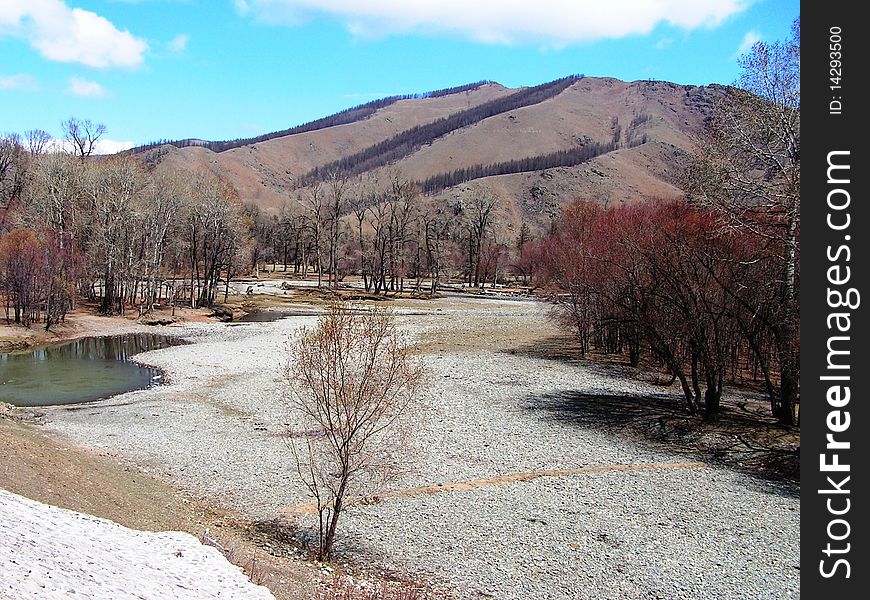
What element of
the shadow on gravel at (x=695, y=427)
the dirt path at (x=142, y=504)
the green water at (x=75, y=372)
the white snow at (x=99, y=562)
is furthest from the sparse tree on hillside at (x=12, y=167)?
the white snow at (x=99, y=562)

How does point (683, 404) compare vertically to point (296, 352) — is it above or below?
below

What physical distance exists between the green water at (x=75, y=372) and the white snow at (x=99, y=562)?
18.1 m

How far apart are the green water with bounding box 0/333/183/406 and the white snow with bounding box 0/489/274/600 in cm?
1807

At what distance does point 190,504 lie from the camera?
52.3ft

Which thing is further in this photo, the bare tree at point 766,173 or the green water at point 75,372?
the green water at point 75,372

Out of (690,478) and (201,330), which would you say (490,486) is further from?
(201,330)

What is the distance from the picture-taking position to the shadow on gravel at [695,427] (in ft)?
66.3

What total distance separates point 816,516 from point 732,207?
1482cm

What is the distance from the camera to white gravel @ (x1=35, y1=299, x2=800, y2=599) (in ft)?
42.9

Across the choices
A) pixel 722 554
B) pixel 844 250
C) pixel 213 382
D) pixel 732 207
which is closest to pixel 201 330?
pixel 213 382

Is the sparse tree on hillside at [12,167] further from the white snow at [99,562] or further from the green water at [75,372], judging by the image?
the white snow at [99,562]

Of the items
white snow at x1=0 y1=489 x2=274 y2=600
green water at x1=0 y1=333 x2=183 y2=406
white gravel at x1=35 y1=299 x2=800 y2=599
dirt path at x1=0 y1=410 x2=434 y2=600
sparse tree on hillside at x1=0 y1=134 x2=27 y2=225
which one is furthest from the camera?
sparse tree on hillside at x1=0 y1=134 x2=27 y2=225

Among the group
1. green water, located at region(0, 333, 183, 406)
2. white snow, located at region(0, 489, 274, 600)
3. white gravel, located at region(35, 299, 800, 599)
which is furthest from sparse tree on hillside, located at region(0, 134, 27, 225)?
white snow, located at region(0, 489, 274, 600)

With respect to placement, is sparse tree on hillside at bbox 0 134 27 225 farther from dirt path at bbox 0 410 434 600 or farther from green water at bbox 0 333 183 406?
dirt path at bbox 0 410 434 600
